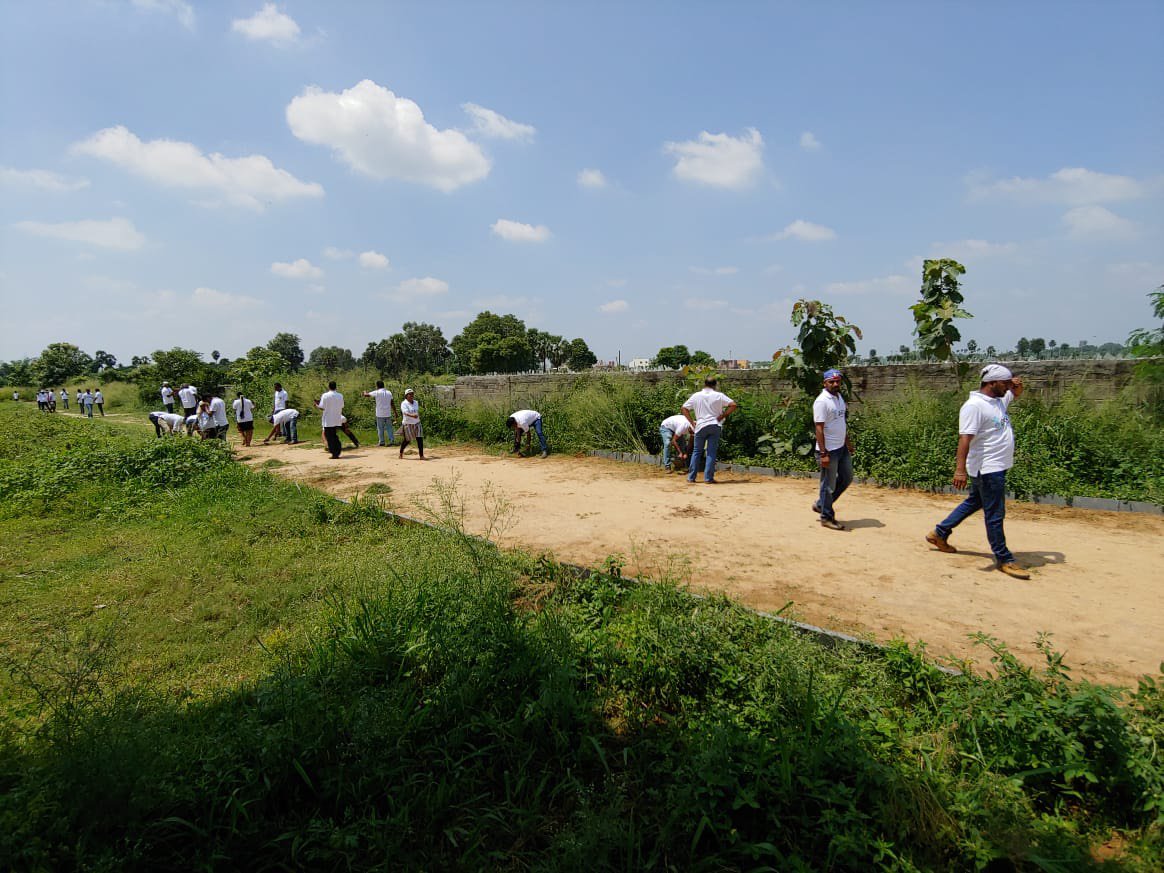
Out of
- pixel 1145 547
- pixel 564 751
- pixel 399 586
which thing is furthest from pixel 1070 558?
pixel 399 586

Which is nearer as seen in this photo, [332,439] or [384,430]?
[332,439]

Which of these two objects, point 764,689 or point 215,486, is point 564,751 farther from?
point 215,486

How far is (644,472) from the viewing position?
9531mm

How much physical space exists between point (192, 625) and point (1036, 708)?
505 centimetres

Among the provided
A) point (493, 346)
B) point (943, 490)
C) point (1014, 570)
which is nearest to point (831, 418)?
point (1014, 570)

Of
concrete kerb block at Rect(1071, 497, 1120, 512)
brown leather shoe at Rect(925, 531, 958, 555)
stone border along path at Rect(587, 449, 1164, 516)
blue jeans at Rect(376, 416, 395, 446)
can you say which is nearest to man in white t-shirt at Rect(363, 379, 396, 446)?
blue jeans at Rect(376, 416, 395, 446)

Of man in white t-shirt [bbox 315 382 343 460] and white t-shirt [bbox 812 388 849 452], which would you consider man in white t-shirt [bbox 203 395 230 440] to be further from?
white t-shirt [bbox 812 388 849 452]

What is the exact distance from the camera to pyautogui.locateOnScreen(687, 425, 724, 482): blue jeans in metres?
8.39

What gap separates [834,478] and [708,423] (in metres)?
2.70

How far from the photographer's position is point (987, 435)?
457 cm

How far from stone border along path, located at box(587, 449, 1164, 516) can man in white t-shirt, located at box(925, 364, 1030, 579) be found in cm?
255

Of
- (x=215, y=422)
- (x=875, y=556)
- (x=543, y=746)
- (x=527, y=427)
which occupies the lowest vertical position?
A: (x=543, y=746)

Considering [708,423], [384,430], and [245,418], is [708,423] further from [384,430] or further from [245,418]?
[245,418]

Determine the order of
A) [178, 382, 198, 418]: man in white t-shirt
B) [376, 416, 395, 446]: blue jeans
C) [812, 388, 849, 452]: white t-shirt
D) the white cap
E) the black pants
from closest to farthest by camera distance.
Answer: the white cap < [812, 388, 849, 452]: white t-shirt < the black pants < [376, 416, 395, 446]: blue jeans < [178, 382, 198, 418]: man in white t-shirt
